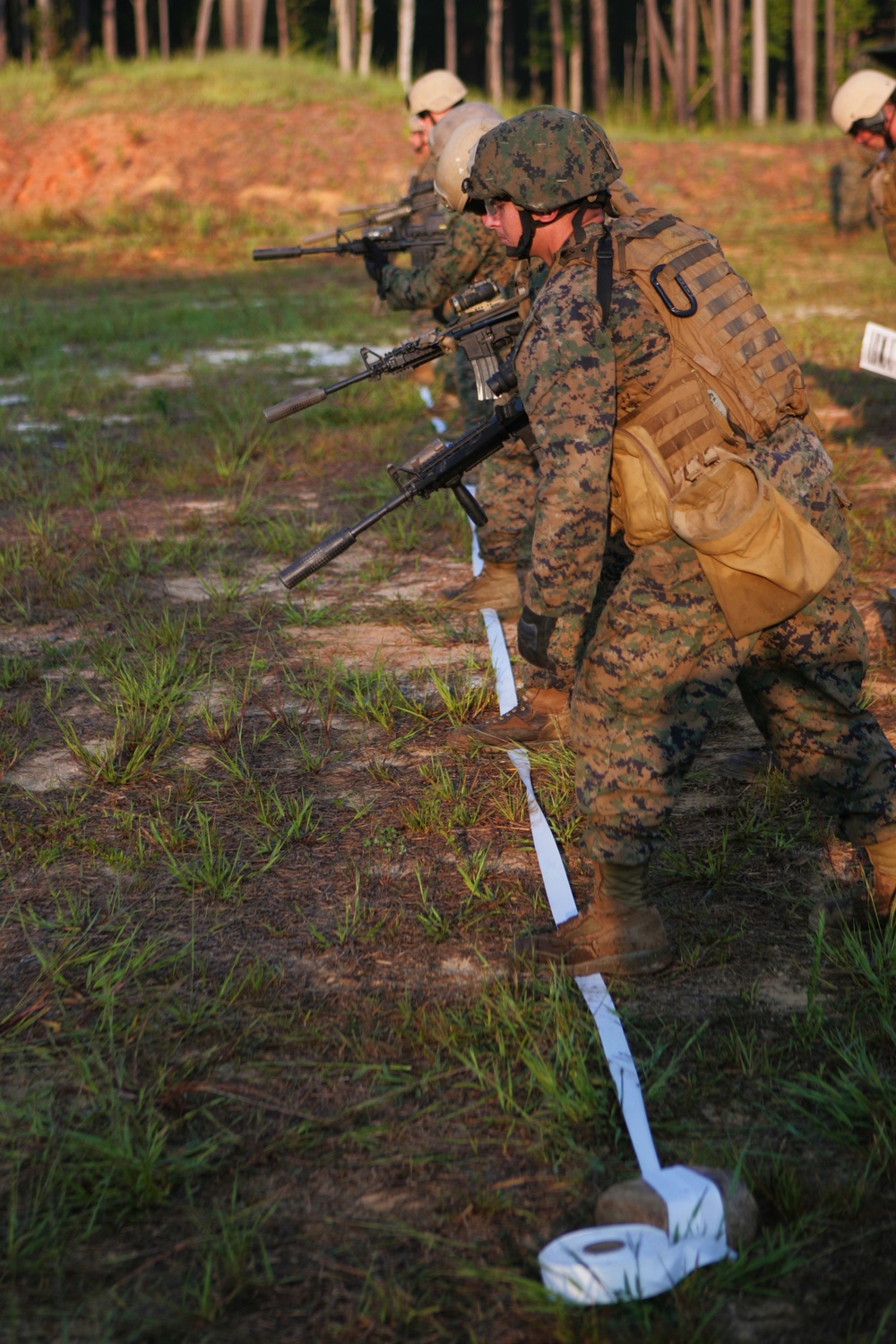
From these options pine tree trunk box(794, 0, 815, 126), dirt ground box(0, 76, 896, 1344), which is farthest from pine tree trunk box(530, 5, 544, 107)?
dirt ground box(0, 76, 896, 1344)

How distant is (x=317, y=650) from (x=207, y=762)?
99 centimetres

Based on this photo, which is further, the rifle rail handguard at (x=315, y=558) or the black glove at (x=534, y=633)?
the rifle rail handguard at (x=315, y=558)

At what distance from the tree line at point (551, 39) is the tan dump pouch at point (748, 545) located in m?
26.6

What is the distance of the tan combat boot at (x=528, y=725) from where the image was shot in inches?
152

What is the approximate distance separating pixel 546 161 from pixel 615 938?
1.62 meters

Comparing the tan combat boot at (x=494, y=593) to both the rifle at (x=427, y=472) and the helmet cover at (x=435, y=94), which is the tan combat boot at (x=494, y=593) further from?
the helmet cover at (x=435, y=94)

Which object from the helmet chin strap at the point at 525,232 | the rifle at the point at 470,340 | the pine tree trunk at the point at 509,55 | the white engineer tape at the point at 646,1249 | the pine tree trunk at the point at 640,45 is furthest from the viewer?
the pine tree trunk at the point at 509,55

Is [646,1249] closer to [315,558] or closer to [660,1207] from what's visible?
[660,1207]

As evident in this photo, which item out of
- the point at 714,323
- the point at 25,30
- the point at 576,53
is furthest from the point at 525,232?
the point at 576,53

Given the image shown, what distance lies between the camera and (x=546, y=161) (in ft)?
8.35

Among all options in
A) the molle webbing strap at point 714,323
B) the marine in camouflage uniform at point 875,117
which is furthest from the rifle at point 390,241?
the molle webbing strap at point 714,323

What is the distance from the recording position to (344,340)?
11.0 m

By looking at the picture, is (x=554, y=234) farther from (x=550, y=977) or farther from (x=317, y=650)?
(x=317, y=650)

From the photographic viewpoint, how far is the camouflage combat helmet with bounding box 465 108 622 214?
2.54 m
